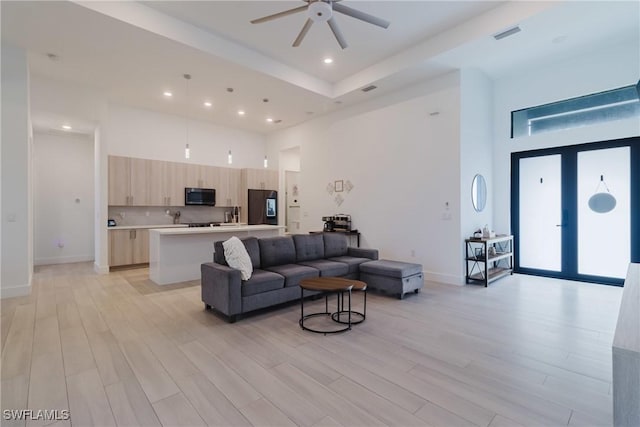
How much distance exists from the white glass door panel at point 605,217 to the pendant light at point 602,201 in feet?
0.07

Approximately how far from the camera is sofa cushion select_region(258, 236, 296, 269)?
13.9 ft

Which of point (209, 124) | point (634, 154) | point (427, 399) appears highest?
point (209, 124)

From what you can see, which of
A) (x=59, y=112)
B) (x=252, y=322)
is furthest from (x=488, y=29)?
(x=59, y=112)

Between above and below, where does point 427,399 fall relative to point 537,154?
below

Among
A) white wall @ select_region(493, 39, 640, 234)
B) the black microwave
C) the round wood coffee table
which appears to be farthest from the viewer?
the black microwave

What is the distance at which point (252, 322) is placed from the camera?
340 cm

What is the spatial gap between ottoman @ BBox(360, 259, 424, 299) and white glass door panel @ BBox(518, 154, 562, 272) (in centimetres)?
279

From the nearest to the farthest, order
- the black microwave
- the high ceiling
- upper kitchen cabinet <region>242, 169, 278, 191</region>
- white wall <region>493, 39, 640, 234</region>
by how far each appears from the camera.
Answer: the high ceiling → white wall <region>493, 39, 640, 234</region> → the black microwave → upper kitchen cabinet <region>242, 169, 278, 191</region>

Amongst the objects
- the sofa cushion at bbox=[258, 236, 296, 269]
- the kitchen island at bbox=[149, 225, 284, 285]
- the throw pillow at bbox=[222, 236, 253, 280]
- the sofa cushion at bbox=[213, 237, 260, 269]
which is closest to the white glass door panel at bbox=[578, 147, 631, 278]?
the sofa cushion at bbox=[258, 236, 296, 269]

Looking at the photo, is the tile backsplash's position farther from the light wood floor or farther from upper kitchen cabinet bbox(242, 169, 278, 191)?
the light wood floor

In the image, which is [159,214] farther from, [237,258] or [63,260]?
[237,258]

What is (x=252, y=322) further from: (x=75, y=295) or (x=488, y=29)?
(x=488, y=29)

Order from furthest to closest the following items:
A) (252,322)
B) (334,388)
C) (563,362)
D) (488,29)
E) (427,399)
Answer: (488,29)
(252,322)
(563,362)
(334,388)
(427,399)

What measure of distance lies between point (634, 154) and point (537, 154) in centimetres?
125
